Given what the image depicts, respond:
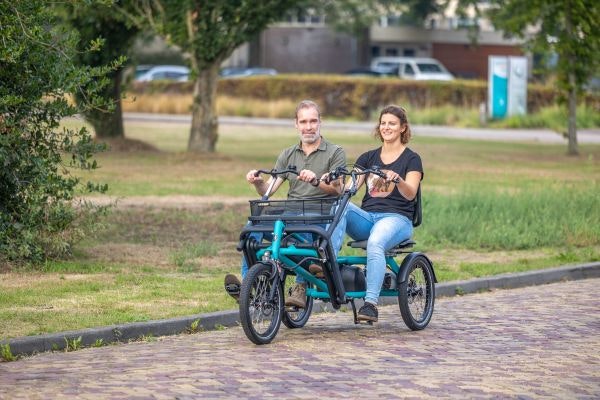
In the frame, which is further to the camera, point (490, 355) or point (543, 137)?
point (543, 137)

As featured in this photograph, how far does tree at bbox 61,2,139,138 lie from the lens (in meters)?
26.4

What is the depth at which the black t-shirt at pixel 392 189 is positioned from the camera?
10.0 m

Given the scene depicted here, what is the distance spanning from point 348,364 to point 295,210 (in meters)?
1.33

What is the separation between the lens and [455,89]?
46.6m

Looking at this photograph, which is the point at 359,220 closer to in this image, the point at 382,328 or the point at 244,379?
the point at 382,328

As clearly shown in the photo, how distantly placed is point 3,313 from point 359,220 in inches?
105

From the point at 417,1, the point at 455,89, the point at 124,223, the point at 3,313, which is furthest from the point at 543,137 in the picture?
the point at 417,1

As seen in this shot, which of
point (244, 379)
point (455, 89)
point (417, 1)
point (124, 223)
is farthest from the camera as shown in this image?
point (417, 1)

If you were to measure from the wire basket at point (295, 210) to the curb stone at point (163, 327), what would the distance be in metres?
1.08

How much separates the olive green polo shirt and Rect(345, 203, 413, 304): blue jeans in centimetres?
31

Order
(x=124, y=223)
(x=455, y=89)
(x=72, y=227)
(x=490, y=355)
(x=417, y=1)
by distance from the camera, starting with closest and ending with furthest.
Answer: (x=490, y=355)
(x=72, y=227)
(x=124, y=223)
(x=455, y=89)
(x=417, y=1)

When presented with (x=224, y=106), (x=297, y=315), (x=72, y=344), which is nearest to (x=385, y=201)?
(x=297, y=315)

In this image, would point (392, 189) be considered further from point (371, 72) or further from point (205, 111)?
point (371, 72)

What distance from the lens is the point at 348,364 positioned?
336 inches
